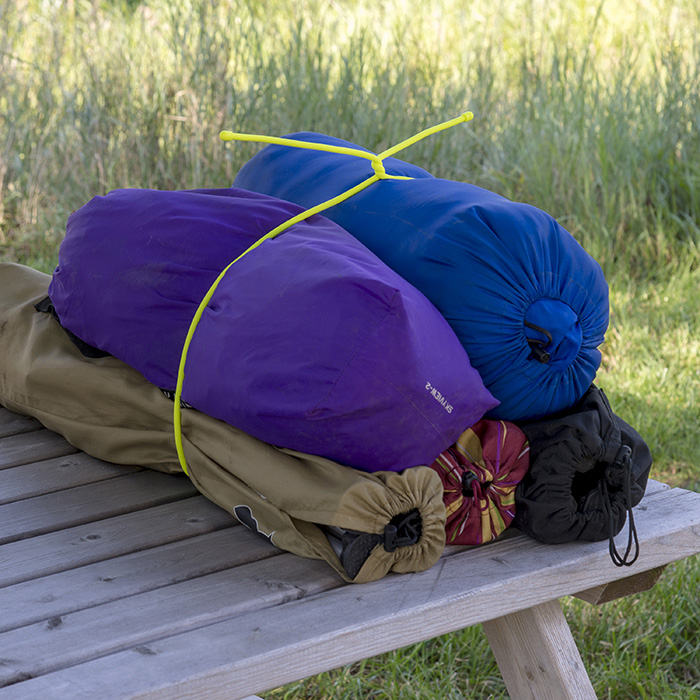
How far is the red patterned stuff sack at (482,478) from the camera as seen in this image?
1356mm

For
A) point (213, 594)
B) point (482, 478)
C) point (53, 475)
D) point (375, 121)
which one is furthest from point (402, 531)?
point (375, 121)

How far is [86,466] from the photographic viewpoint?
66.0 inches

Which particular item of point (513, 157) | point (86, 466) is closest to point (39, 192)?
point (513, 157)

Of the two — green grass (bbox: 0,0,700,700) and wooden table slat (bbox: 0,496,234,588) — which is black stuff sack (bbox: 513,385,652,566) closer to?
wooden table slat (bbox: 0,496,234,588)

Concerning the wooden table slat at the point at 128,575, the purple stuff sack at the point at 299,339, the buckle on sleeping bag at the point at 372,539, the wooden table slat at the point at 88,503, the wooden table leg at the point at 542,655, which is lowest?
the wooden table leg at the point at 542,655

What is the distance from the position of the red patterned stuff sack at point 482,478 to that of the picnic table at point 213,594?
0.04m

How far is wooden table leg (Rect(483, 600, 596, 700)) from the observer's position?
143cm

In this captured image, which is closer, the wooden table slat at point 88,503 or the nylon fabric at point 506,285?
the nylon fabric at point 506,285

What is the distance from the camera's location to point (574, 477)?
141cm

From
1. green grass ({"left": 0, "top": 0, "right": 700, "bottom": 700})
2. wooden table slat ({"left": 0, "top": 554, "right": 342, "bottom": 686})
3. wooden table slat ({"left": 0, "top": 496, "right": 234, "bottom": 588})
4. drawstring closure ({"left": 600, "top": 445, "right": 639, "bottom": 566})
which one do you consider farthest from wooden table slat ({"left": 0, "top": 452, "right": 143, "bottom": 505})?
green grass ({"left": 0, "top": 0, "right": 700, "bottom": 700})

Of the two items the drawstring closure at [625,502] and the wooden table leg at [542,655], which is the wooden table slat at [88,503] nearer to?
the wooden table leg at [542,655]

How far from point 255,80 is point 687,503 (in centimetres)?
313

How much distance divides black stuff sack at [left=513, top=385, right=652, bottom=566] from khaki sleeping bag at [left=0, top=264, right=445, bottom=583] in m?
0.17

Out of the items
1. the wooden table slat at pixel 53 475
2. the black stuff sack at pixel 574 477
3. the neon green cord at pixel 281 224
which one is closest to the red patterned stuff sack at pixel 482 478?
the black stuff sack at pixel 574 477
